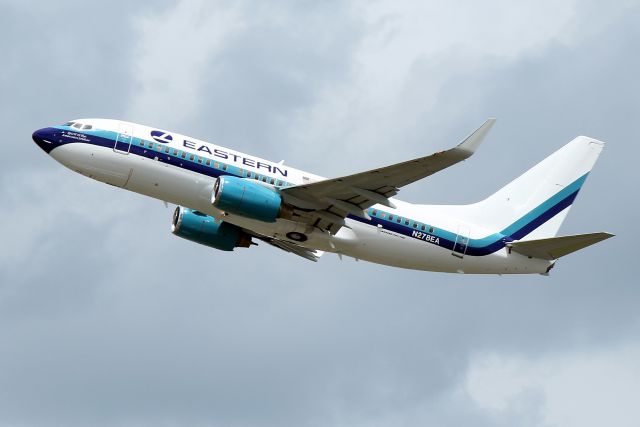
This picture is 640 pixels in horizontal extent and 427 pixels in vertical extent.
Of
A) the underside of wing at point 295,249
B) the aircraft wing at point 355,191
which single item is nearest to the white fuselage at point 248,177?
the aircraft wing at point 355,191

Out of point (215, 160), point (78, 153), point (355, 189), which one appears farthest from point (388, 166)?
point (78, 153)

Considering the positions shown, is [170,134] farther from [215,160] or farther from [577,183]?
[577,183]

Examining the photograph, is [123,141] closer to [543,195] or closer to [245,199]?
[245,199]

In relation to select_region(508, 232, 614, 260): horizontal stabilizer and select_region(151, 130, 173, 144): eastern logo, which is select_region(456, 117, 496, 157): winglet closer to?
select_region(508, 232, 614, 260): horizontal stabilizer

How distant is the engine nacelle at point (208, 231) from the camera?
72062mm

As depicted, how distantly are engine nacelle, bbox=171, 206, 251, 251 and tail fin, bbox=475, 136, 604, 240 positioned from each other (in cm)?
1373

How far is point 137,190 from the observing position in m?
66.1

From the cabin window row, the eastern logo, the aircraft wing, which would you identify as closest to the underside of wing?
the aircraft wing

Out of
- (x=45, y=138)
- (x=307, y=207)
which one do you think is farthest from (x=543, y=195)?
(x=45, y=138)

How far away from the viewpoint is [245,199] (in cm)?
6450

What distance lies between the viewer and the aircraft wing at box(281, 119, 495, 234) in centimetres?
6159

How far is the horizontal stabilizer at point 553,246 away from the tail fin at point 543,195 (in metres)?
2.08

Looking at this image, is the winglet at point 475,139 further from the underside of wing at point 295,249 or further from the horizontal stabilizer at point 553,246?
the underside of wing at point 295,249

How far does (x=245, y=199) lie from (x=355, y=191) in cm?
551
